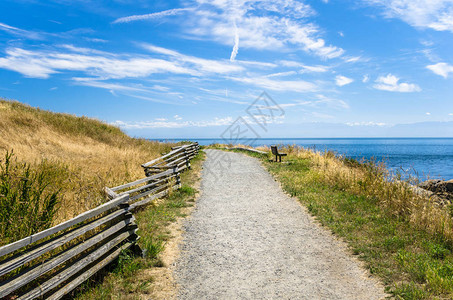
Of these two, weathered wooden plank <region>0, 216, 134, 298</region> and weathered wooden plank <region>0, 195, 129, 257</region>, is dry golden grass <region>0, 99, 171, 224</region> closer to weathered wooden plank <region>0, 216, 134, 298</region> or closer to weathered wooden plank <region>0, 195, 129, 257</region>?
weathered wooden plank <region>0, 195, 129, 257</region>

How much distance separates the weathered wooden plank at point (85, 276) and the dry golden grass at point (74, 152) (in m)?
1.81

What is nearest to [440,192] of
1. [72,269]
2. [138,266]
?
[138,266]

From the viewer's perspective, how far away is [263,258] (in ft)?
18.9

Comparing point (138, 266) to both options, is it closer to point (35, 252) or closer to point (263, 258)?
point (35, 252)

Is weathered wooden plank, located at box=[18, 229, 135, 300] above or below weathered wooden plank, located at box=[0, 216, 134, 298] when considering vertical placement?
below

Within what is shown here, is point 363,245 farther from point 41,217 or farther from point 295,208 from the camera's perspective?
point 41,217

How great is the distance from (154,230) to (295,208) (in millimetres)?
4824

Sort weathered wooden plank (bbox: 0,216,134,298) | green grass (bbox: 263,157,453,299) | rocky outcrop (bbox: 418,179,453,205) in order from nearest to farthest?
1. weathered wooden plank (bbox: 0,216,134,298)
2. green grass (bbox: 263,157,453,299)
3. rocky outcrop (bbox: 418,179,453,205)

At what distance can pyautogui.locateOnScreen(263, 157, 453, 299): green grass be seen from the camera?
14.4 feet

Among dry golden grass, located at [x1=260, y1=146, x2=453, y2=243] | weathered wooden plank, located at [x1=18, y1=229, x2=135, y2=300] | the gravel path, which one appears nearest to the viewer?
weathered wooden plank, located at [x1=18, y1=229, x2=135, y2=300]

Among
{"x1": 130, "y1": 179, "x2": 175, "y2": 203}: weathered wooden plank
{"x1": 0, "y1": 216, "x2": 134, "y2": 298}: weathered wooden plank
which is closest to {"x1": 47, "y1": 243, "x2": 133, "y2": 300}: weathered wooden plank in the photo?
{"x1": 0, "y1": 216, "x2": 134, "y2": 298}: weathered wooden plank

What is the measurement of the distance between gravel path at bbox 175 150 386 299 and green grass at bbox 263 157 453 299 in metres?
0.34

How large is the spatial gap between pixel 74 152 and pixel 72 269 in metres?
15.0

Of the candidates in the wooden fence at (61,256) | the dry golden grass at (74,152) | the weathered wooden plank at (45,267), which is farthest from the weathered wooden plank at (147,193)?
the weathered wooden plank at (45,267)
